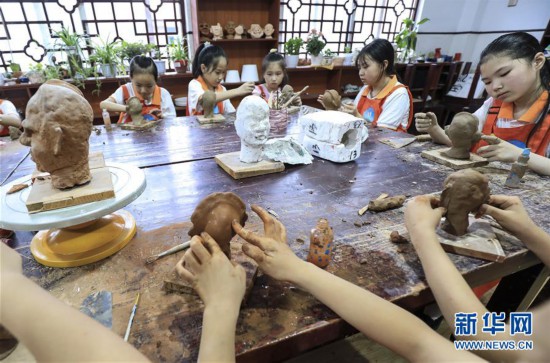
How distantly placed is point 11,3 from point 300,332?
4856 mm

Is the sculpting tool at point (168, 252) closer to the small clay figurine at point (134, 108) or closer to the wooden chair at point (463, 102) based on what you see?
the small clay figurine at point (134, 108)

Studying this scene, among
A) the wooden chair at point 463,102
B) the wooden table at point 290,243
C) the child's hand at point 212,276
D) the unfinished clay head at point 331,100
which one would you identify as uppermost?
the unfinished clay head at point 331,100

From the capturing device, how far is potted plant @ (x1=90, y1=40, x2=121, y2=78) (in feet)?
12.0

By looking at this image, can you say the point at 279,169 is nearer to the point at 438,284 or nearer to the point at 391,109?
the point at 438,284

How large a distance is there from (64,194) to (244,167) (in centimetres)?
85

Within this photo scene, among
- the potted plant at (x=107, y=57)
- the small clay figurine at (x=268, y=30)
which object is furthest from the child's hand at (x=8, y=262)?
the small clay figurine at (x=268, y=30)

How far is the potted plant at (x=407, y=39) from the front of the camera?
5.20 m

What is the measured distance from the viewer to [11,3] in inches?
137

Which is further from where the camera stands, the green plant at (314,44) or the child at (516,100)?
the green plant at (314,44)

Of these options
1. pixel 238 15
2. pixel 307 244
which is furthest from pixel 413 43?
pixel 307 244

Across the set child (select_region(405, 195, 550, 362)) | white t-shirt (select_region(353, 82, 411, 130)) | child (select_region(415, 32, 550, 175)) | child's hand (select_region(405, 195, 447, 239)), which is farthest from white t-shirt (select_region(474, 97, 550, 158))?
child's hand (select_region(405, 195, 447, 239))

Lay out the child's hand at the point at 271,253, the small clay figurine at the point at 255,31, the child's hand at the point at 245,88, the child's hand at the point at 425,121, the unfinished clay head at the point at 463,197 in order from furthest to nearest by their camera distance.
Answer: the small clay figurine at the point at 255,31, the child's hand at the point at 245,88, the child's hand at the point at 425,121, the unfinished clay head at the point at 463,197, the child's hand at the point at 271,253

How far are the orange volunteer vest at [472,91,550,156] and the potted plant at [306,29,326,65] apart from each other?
10.6 feet

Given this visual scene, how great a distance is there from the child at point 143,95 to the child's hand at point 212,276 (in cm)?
208
